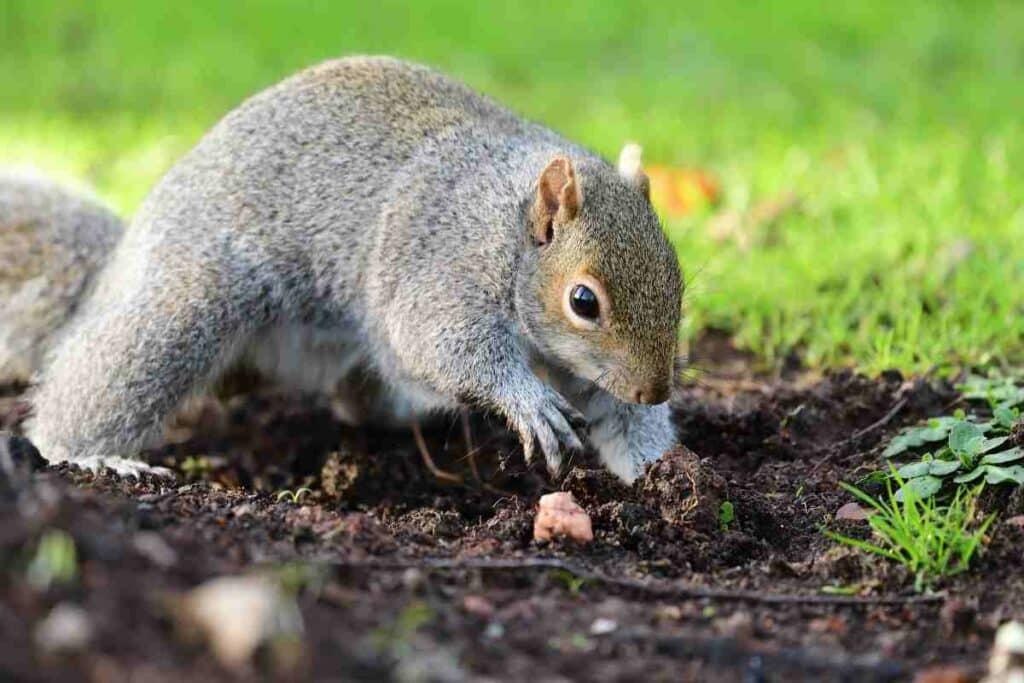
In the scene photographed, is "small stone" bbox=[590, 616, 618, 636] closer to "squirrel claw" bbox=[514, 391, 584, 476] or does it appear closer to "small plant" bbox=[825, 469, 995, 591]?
"small plant" bbox=[825, 469, 995, 591]

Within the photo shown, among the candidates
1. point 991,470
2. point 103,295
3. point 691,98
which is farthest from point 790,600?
point 691,98

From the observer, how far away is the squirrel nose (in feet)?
12.2

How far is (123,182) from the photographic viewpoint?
6891 mm

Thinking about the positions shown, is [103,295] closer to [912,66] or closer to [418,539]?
[418,539]

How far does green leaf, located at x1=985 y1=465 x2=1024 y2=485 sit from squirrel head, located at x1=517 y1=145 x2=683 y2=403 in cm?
86

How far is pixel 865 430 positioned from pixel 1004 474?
79 centimetres

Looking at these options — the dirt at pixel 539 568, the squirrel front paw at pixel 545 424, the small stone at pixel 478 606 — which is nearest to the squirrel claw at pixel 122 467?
the dirt at pixel 539 568

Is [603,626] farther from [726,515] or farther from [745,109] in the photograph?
[745,109]

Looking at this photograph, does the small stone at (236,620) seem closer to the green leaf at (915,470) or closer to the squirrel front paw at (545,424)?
the squirrel front paw at (545,424)

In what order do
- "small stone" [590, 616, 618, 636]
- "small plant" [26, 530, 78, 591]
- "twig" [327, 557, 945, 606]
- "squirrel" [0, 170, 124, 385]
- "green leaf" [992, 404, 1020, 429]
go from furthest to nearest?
"squirrel" [0, 170, 124, 385] < "green leaf" [992, 404, 1020, 429] < "twig" [327, 557, 945, 606] < "small stone" [590, 616, 618, 636] < "small plant" [26, 530, 78, 591]

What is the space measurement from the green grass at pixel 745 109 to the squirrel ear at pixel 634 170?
0.67 meters

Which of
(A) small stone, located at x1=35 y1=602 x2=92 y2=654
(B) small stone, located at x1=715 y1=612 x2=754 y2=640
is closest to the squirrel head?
(B) small stone, located at x1=715 y1=612 x2=754 y2=640

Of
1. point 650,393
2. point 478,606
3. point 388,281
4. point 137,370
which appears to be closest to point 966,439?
point 650,393

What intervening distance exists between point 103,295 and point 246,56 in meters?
4.55
